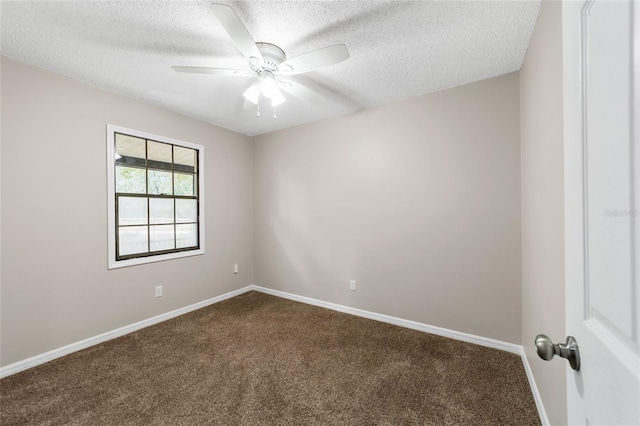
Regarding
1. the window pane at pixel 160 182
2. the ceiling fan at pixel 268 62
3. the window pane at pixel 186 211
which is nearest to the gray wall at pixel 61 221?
the window pane at pixel 160 182

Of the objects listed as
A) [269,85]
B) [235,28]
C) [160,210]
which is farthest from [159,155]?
[235,28]

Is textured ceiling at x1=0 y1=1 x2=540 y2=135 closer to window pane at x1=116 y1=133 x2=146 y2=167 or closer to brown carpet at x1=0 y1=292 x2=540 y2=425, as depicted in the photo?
window pane at x1=116 y1=133 x2=146 y2=167

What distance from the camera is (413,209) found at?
282 centimetres

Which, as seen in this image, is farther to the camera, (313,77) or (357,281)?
(357,281)

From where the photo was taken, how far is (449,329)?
8.68 feet

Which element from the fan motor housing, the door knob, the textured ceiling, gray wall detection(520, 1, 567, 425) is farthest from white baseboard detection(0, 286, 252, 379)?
gray wall detection(520, 1, 567, 425)

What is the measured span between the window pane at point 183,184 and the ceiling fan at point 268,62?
1.52 metres

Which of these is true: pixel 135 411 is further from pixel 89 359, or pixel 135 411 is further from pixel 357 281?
pixel 357 281

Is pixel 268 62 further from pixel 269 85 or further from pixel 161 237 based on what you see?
pixel 161 237

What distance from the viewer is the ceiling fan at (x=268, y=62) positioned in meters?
1.44

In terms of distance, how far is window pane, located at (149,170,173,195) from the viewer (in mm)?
3105

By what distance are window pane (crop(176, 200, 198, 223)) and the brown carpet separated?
1331 mm

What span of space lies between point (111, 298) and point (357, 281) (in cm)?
263

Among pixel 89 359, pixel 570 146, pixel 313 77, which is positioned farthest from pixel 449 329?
pixel 89 359
